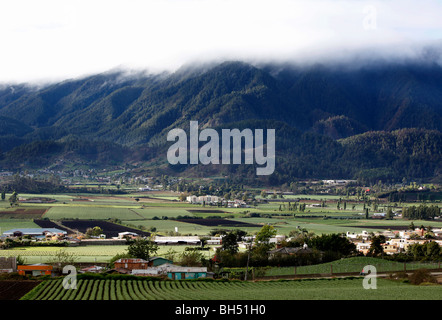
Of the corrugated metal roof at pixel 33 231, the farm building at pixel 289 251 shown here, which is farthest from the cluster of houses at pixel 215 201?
the farm building at pixel 289 251

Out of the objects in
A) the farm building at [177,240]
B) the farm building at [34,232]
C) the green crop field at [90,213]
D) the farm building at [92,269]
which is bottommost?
the farm building at [92,269]

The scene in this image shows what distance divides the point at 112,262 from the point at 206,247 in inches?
594

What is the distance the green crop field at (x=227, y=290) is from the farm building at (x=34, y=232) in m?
30.7

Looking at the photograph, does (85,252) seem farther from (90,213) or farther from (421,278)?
(90,213)

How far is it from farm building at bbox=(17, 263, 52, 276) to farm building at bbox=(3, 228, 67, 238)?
24359mm

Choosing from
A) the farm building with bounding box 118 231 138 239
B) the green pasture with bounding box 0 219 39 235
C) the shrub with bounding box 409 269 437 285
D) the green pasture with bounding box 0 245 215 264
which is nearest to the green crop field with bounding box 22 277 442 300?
the shrub with bounding box 409 269 437 285

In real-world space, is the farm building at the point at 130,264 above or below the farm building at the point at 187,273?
above

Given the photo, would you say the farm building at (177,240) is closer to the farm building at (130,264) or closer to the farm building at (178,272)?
the farm building at (130,264)

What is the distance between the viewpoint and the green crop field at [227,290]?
108 feet

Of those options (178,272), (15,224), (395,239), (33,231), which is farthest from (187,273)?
(15,224)

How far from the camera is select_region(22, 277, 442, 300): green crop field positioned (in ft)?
108

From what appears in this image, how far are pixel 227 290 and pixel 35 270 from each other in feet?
52.3

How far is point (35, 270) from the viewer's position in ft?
154
